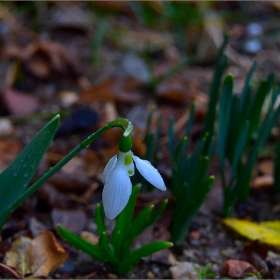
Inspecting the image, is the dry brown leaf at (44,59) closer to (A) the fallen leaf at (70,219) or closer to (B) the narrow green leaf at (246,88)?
(A) the fallen leaf at (70,219)

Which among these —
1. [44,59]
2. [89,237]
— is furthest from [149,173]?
[44,59]

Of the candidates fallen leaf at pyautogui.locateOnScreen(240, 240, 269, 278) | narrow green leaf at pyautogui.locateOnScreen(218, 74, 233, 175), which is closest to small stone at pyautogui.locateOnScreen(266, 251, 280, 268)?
fallen leaf at pyautogui.locateOnScreen(240, 240, 269, 278)

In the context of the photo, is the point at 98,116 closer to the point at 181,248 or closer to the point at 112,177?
the point at 181,248

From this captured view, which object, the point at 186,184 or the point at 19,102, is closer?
the point at 186,184

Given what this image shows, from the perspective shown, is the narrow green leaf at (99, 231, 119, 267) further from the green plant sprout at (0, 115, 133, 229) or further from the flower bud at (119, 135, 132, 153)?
the flower bud at (119, 135, 132, 153)

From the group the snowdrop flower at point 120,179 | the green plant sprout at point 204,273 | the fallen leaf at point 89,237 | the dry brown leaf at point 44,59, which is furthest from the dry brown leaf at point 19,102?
the snowdrop flower at point 120,179

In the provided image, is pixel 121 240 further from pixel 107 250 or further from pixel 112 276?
pixel 112 276
